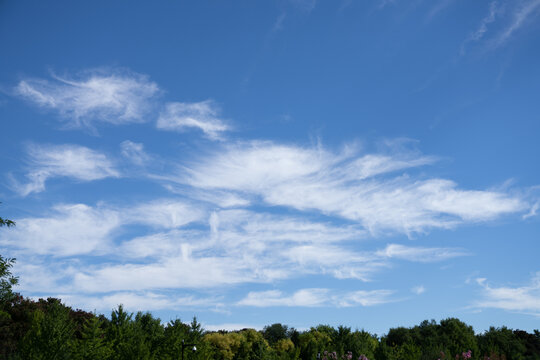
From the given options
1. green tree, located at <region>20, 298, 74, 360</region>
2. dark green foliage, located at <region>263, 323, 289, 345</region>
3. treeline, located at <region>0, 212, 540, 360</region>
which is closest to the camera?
green tree, located at <region>20, 298, 74, 360</region>

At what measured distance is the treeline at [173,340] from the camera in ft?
129

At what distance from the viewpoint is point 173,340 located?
1972 inches

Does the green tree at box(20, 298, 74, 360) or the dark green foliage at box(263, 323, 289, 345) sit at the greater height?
the dark green foliage at box(263, 323, 289, 345)

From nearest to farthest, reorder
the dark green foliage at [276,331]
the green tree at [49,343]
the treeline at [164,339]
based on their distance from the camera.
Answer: the green tree at [49,343] < the treeline at [164,339] < the dark green foliage at [276,331]

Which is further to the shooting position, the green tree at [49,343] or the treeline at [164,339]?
the treeline at [164,339]

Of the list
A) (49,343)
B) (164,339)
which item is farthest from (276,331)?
(49,343)

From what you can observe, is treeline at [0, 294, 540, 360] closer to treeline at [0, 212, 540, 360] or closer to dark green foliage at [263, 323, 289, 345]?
treeline at [0, 212, 540, 360]

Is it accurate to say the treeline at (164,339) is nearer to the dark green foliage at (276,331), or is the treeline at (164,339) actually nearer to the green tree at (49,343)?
the green tree at (49,343)

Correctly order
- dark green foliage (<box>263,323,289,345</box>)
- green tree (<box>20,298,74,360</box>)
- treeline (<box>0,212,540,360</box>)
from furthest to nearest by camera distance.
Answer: dark green foliage (<box>263,323,289,345</box>) → treeline (<box>0,212,540,360</box>) → green tree (<box>20,298,74,360</box>)

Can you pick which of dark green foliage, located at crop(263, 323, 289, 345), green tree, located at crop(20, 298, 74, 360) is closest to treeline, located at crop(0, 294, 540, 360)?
green tree, located at crop(20, 298, 74, 360)

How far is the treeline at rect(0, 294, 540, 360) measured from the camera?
39.2 meters

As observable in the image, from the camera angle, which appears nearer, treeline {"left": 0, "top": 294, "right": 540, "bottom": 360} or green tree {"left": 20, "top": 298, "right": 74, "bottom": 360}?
green tree {"left": 20, "top": 298, "right": 74, "bottom": 360}

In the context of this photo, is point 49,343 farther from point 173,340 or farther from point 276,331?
point 276,331

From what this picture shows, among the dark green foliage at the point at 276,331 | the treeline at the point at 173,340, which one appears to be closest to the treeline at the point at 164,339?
the treeline at the point at 173,340
